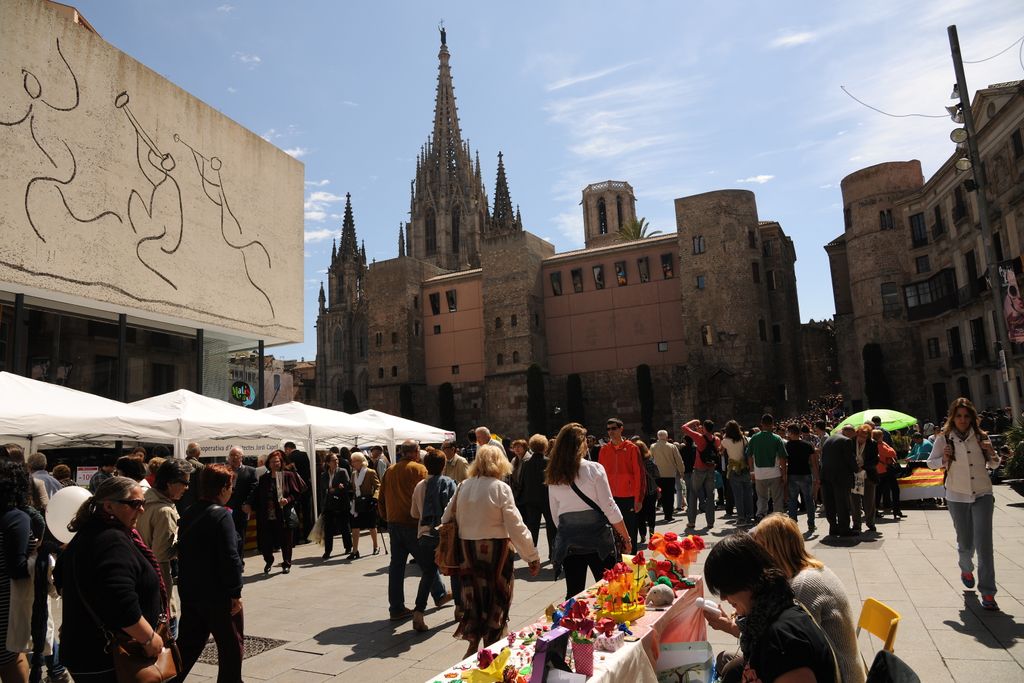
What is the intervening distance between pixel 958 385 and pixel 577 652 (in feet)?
119

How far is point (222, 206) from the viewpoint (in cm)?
2005

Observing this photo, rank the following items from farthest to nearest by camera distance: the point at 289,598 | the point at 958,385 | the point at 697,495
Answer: the point at 958,385 < the point at 697,495 < the point at 289,598

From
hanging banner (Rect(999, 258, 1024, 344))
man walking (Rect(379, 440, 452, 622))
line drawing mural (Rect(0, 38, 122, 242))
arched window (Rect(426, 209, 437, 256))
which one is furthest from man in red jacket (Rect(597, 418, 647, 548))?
arched window (Rect(426, 209, 437, 256))

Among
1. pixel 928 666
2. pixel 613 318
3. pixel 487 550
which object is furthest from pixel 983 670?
pixel 613 318

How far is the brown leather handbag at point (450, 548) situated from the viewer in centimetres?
511

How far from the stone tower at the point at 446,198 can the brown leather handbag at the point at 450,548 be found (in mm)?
65950

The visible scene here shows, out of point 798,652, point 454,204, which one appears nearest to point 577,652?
point 798,652

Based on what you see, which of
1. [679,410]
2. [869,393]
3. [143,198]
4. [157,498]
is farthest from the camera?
[679,410]

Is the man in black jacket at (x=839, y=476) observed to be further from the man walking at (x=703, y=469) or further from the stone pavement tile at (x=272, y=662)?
the stone pavement tile at (x=272, y=662)

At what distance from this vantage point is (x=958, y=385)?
3216 cm

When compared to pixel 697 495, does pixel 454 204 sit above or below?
above

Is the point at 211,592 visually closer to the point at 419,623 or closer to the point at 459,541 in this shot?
the point at 459,541

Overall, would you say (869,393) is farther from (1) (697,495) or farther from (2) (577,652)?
(2) (577,652)

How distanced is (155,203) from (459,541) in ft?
54.4
